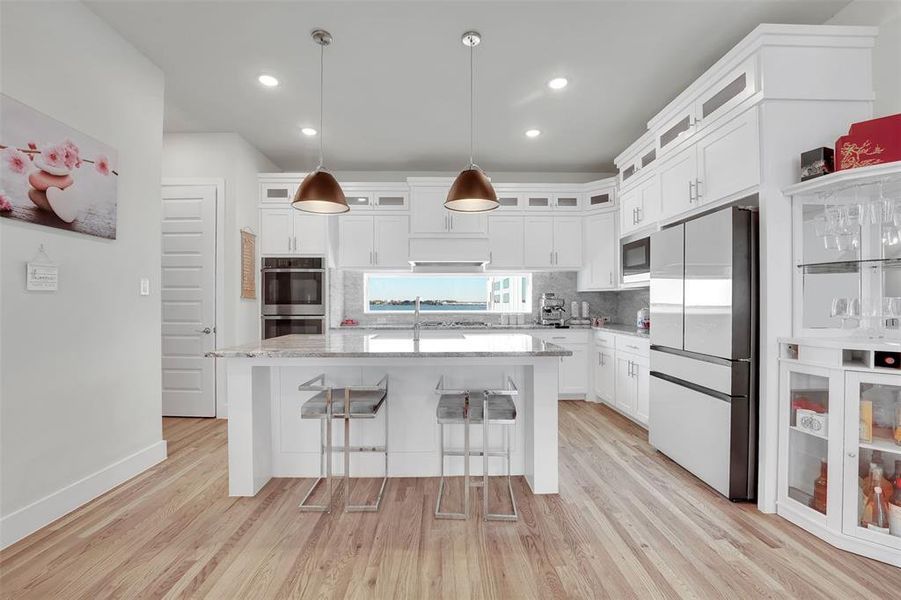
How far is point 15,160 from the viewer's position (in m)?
2.08

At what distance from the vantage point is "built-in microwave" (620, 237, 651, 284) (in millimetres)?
4027

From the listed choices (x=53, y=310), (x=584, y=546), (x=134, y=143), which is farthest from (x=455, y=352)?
(x=134, y=143)

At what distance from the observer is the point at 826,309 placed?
7.55 feet

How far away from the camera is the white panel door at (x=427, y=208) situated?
16.5ft

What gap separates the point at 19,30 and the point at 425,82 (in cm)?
239

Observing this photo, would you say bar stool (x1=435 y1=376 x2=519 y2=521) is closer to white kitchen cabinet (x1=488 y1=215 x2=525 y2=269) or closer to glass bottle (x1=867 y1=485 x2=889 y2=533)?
glass bottle (x1=867 y1=485 x2=889 y2=533)

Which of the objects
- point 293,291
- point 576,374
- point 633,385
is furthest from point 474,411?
point 293,291

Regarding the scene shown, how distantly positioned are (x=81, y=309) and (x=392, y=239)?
124 inches

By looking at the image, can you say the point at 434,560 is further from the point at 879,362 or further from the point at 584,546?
the point at 879,362

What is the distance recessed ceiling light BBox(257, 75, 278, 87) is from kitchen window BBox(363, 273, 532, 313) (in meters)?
2.64

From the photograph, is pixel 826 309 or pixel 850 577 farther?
pixel 826 309

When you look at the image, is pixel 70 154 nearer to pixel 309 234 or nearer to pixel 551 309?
pixel 309 234

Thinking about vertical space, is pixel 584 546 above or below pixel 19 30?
below

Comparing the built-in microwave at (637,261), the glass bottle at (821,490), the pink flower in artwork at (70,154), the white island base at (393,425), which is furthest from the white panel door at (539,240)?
the pink flower in artwork at (70,154)
